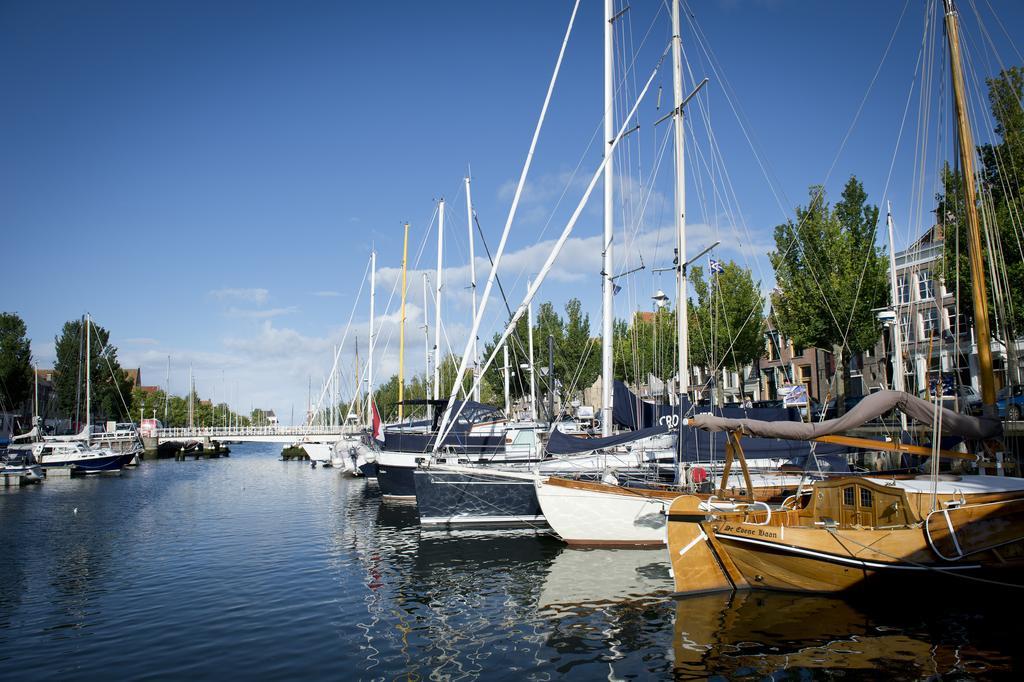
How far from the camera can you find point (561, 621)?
14664 mm

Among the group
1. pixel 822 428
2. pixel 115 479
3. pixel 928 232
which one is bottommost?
pixel 115 479

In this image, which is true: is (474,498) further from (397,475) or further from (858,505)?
(858,505)

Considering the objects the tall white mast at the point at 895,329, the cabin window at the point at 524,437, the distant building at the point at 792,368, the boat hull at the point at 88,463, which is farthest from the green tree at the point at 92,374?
the tall white mast at the point at 895,329

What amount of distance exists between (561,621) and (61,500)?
37481mm

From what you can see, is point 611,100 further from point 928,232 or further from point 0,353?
point 0,353

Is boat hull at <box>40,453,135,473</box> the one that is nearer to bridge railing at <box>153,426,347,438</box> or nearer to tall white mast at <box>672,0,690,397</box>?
bridge railing at <box>153,426,347,438</box>

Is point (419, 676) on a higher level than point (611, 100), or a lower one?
lower

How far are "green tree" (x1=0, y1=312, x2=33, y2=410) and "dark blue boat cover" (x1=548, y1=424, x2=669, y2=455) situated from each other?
78262 millimetres

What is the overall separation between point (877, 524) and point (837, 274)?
3032cm

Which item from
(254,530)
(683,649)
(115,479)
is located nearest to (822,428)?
(683,649)

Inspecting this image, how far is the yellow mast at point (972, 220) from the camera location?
53.4 feet

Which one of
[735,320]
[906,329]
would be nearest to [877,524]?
[735,320]

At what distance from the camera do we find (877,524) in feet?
50.0

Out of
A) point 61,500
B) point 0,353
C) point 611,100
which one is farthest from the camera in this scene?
point 0,353
